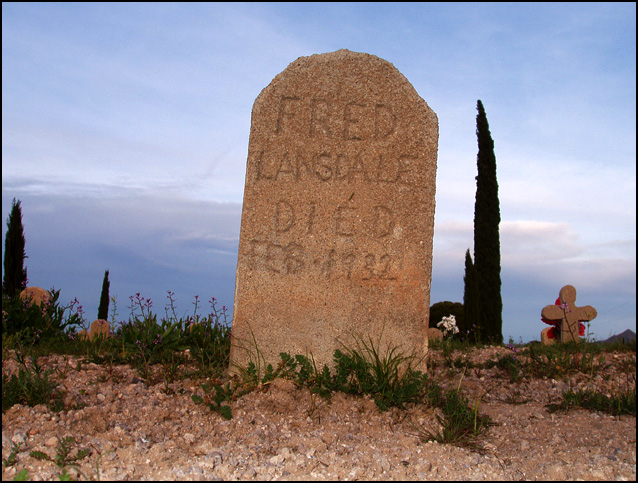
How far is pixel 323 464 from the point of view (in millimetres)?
3248

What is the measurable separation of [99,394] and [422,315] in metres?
2.46

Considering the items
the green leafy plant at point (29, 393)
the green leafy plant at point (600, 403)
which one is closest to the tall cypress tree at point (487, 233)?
the green leafy plant at point (600, 403)

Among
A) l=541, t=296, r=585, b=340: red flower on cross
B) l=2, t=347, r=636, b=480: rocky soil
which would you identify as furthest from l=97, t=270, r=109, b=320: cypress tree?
l=2, t=347, r=636, b=480: rocky soil

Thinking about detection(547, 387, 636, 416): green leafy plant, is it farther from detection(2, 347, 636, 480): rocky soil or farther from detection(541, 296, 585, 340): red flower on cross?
detection(541, 296, 585, 340): red flower on cross

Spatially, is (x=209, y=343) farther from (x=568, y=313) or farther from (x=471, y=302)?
(x=471, y=302)

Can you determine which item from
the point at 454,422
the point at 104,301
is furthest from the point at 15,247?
the point at 454,422

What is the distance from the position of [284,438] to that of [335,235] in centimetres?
158

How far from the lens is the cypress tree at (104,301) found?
16.9 m

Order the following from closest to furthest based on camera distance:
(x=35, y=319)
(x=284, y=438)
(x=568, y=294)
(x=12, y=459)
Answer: (x=12, y=459) < (x=284, y=438) < (x=35, y=319) < (x=568, y=294)

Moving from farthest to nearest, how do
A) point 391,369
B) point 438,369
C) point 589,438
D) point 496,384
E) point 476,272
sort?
point 476,272
point 438,369
point 496,384
point 391,369
point 589,438

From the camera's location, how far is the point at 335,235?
Result: 4465 mm

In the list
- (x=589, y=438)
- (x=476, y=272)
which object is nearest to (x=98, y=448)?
(x=589, y=438)

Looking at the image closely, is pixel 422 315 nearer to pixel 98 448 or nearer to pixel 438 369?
pixel 438 369

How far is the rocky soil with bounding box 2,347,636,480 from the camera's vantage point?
10.3ft
